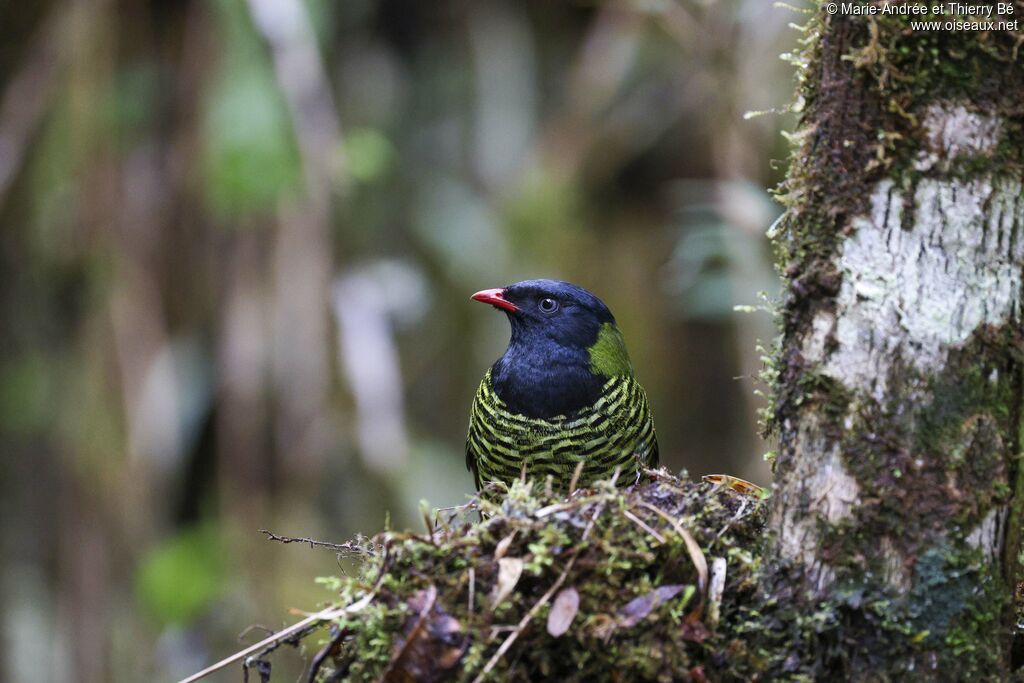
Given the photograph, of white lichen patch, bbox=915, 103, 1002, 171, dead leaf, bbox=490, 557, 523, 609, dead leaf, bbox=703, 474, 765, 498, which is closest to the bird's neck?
dead leaf, bbox=703, 474, 765, 498

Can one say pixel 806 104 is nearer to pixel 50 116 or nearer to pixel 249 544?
pixel 249 544

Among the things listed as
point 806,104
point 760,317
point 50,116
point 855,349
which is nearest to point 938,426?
point 855,349

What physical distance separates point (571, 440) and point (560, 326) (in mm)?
496

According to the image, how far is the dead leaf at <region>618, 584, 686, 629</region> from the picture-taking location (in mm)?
1892

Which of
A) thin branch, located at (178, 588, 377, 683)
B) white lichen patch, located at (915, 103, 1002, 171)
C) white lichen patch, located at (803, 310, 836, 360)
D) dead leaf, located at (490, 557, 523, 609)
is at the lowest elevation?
thin branch, located at (178, 588, 377, 683)

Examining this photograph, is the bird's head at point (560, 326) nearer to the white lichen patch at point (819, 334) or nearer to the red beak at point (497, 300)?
the red beak at point (497, 300)

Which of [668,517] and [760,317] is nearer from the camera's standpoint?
[668,517]

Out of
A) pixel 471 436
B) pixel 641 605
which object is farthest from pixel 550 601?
pixel 471 436

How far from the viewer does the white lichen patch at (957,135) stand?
186cm

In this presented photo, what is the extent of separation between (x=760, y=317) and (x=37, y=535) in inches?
166

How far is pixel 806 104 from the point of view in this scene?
205 cm

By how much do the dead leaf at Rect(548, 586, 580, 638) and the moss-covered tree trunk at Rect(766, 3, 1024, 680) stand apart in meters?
0.39

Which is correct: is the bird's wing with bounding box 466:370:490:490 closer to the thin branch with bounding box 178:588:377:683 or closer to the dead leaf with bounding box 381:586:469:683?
the thin branch with bounding box 178:588:377:683

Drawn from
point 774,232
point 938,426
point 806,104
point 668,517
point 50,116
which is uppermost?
point 50,116
